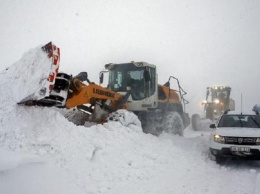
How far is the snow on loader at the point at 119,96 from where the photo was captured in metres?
6.46

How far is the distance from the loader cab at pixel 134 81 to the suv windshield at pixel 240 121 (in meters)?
2.61

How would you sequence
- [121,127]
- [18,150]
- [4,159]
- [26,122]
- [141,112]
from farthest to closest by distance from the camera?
[141,112] < [121,127] < [26,122] < [18,150] < [4,159]

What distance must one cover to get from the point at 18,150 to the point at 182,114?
33.3 feet

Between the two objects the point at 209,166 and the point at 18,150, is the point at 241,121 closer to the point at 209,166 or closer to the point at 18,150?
the point at 209,166

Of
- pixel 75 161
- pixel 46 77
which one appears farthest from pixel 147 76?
pixel 75 161

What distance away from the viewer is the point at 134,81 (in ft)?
36.4

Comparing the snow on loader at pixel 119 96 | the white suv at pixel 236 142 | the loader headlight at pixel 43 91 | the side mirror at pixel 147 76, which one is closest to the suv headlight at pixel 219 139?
the white suv at pixel 236 142

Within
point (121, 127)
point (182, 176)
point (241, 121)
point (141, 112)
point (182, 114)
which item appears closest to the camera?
point (182, 176)

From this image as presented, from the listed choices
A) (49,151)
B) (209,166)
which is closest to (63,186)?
(49,151)

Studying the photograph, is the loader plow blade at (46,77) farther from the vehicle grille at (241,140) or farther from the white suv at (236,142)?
the vehicle grille at (241,140)

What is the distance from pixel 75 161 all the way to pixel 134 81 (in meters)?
5.69

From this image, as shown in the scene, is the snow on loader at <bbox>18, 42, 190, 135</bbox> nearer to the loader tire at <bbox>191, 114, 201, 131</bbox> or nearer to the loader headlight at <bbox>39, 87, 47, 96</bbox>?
the loader headlight at <bbox>39, 87, 47, 96</bbox>

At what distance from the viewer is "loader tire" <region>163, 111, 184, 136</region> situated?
11.8 metres

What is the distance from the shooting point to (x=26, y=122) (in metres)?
5.97
